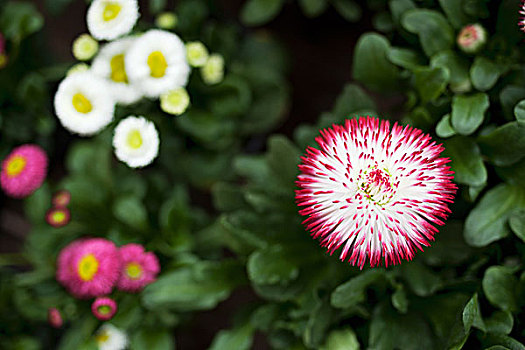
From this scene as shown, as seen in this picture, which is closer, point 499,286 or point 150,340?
point 499,286

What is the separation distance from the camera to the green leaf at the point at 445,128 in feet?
2.59

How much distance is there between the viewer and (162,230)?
1087 mm

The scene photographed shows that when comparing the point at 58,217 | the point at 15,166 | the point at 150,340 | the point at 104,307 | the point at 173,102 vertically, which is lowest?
the point at 150,340

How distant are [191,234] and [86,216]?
0.23 m

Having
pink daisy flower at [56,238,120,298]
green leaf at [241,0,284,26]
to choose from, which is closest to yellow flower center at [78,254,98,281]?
pink daisy flower at [56,238,120,298]

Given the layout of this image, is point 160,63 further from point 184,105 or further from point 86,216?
point 86,216

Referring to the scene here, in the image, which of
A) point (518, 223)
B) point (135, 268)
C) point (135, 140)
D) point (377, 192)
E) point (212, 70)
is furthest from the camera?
point (212, 70)

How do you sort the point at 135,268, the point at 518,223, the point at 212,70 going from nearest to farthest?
the point at 518,223 < the point at 135,268 < the point at 212,70

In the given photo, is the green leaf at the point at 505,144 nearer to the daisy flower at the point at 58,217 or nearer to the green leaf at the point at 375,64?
the green leaf at the point at 375,64

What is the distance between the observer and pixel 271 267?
896 mm

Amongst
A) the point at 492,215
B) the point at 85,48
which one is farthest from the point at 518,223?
the point at 85,48

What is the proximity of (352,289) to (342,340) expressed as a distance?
0.42ft

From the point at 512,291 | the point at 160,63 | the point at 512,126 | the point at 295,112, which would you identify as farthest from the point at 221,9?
the point at 512,291

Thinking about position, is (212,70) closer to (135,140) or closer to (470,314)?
(135,140)
